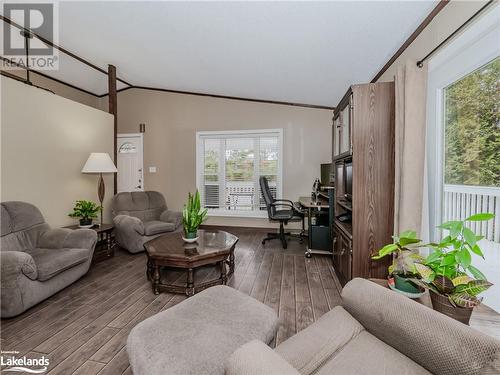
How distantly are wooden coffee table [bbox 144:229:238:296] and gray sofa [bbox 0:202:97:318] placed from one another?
0.73m

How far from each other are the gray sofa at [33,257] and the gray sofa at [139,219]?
0.83m

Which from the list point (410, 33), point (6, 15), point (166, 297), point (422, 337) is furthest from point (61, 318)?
point (410, 33)

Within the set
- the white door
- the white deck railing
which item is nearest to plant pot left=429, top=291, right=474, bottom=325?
the white deck railing

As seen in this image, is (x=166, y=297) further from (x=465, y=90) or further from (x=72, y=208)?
(x=465, y=90)

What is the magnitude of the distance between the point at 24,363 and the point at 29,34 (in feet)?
12.6

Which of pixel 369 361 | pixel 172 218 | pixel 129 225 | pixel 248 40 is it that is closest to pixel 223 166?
pixel 172 218

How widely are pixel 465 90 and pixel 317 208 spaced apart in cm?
218

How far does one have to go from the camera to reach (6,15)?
2787mm

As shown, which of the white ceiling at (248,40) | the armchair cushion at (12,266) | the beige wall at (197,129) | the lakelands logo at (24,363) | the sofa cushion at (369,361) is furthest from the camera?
the beige wall at (197,129)

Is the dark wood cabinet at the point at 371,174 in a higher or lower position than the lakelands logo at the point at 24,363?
higher

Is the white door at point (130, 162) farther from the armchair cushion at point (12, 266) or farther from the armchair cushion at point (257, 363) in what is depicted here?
the armchair cushion at point (257, 363)

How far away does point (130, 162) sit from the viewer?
17.5 feet

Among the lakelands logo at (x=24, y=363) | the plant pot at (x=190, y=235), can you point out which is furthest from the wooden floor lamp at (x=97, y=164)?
the lakelands logo at (x=24, y=363)

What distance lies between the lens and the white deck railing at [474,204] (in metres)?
1.37
